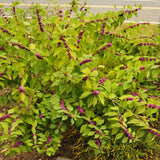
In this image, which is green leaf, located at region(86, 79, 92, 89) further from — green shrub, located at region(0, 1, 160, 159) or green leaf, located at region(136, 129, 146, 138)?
green leaf, located at region(136, 129, 146, 138)

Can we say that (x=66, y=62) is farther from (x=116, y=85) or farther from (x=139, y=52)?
(x=139, y=52)

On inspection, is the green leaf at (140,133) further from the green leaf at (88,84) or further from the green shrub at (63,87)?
the green leaf at (88,84)

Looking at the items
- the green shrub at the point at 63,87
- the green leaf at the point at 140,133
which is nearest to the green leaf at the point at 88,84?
the green shrub at the point at 63,87

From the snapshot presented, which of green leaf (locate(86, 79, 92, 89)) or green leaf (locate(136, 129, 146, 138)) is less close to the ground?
green leaf (locate(86, 79, 92, 89))

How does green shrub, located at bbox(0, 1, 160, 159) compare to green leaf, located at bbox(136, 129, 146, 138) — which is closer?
green shrub, located at bbox(0, 1, 160, 159)

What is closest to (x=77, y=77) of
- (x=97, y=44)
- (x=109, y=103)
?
(x=109, y=103)

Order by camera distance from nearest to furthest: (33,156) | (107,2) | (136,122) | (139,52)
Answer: (136,122)
(33,156)
(139,52)
(107,2)

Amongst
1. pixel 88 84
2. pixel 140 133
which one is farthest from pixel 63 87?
pixel 140 133

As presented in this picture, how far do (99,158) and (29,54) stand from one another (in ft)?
4.49

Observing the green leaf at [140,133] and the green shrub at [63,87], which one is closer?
the green shrub at [63,87]

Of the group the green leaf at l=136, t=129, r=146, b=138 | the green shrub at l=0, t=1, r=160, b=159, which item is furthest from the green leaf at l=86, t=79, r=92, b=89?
the green leaf at l=136, t=129, r=146, b=138

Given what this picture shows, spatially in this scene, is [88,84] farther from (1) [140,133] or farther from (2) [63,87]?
(1) [140,133]

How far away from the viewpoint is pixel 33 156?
7.57 feet

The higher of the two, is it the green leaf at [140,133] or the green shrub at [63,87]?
the green shrub at [63,87]
